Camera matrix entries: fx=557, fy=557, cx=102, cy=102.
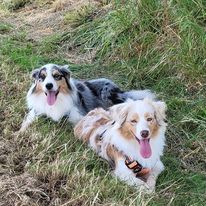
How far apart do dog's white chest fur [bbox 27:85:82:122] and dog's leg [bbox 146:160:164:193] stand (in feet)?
4.39

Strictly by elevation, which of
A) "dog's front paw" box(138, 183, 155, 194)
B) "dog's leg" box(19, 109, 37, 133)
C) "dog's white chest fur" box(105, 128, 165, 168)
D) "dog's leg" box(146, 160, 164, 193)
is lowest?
"dog's leg" box(146, 160, 164, 193)

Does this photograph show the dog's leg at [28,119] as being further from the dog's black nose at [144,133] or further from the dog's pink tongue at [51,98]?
the dog's black nose at [144,133]

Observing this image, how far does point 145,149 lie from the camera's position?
15.0ft

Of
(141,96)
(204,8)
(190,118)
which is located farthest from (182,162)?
(204,8)

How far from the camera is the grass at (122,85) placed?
168 inches

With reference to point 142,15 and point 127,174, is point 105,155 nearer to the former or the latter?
point 127,174

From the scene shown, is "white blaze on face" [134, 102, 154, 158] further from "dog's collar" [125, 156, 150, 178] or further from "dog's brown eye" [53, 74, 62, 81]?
"dog's brown eye" [53, 74, 62, 81]

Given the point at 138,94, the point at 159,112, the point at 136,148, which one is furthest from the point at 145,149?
the point at 138,94

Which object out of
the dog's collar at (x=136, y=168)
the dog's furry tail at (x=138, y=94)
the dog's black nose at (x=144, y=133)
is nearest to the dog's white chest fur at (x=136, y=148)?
the dog's collar at (x=136, y=168)

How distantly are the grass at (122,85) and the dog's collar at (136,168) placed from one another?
182mm

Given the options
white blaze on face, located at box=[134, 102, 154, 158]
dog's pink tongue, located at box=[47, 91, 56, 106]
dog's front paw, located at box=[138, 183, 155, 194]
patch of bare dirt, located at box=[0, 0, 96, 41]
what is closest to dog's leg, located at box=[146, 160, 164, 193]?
dog's front paw, located at box=[138, 183, 155, 194]

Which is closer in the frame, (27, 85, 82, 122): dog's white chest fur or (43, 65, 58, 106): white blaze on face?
(43, 65, 58, 106): white blaze on face

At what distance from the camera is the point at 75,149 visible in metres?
4.98

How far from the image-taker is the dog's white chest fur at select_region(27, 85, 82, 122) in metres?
5.70
